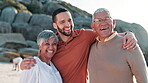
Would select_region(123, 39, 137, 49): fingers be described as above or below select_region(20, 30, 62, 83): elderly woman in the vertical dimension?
above

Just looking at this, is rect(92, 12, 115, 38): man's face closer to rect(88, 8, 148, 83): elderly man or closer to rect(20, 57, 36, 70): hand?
rect(88, 8, 148, 83): elderly man

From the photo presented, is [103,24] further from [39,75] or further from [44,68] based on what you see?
[39,75]

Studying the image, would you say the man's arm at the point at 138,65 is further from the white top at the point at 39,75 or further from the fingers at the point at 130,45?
the white top at the point at 39,75

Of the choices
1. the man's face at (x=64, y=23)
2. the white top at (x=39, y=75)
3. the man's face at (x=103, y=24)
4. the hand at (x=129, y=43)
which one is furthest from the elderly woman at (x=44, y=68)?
the hand at (x=129, y=43)

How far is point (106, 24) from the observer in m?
3.26

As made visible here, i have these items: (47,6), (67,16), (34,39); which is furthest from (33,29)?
(67,16)

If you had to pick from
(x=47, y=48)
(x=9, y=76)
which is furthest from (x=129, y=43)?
(x=9, y=76)

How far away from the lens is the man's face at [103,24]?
3.25 meters

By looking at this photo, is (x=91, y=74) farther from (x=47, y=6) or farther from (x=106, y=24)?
(x=47, y=6)

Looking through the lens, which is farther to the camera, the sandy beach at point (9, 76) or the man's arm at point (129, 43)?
the sandy beach at point (9, 76)

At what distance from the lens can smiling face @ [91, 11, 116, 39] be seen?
325 centimetres

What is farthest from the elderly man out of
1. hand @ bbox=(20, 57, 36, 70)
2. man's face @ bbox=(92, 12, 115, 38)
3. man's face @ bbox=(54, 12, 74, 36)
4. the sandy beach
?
the sandy beach

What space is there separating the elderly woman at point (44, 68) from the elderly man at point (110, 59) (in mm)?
644

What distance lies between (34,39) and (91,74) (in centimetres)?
3263
